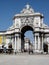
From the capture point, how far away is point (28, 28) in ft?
241

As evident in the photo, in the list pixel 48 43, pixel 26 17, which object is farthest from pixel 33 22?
pixel 48 43

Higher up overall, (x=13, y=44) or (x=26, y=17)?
(x=26, y=17)

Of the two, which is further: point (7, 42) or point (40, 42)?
point (7, 42)

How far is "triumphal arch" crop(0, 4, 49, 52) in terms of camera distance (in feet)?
226

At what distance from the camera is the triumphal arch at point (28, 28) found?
2712 inches

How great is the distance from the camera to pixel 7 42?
244 feet

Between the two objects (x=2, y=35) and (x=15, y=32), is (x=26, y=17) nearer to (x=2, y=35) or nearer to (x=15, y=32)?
(x=15, y=32)

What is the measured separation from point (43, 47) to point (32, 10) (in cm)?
1131
